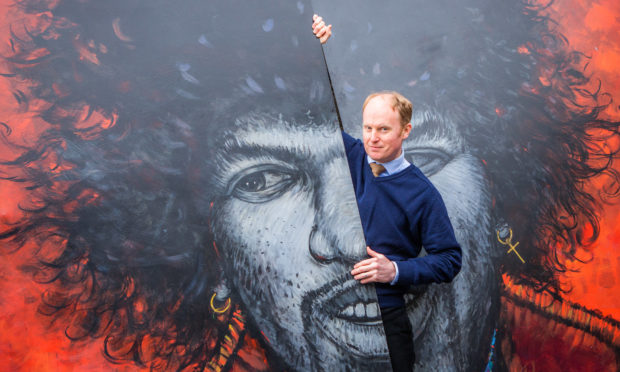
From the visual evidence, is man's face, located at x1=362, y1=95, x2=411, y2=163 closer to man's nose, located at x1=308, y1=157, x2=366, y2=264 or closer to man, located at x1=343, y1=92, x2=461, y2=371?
man, located at x1=343, y1=92, x2=461, y2=371

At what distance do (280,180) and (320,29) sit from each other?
1.62 ft

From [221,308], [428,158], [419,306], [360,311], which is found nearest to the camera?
[221,308]

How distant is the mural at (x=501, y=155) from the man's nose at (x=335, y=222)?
23cm

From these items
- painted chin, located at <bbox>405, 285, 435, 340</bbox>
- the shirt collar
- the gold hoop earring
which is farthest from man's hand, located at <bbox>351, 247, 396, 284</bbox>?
the gold hoop earring

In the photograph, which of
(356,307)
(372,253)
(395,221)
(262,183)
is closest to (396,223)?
(395,221)

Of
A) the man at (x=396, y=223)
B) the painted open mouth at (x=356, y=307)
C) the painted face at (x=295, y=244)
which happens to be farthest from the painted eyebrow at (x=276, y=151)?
the painted open mouth at (x=356, y=307)

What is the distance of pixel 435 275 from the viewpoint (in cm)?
116

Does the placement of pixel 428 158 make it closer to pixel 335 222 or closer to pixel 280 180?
pixel 335 222

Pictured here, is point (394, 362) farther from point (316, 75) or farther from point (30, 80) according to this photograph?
point (30, 80)

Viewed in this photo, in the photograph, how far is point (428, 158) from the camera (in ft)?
4.63

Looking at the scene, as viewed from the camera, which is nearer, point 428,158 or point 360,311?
point 360,311

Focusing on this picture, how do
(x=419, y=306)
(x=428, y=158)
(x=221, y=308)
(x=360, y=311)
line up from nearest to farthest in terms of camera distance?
(x=221, y=308) < (x=360, y=311) < (x=419, y=306) < (x=428, y=158)

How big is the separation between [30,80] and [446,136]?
50.1 inches

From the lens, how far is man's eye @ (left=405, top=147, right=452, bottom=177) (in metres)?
1.40
